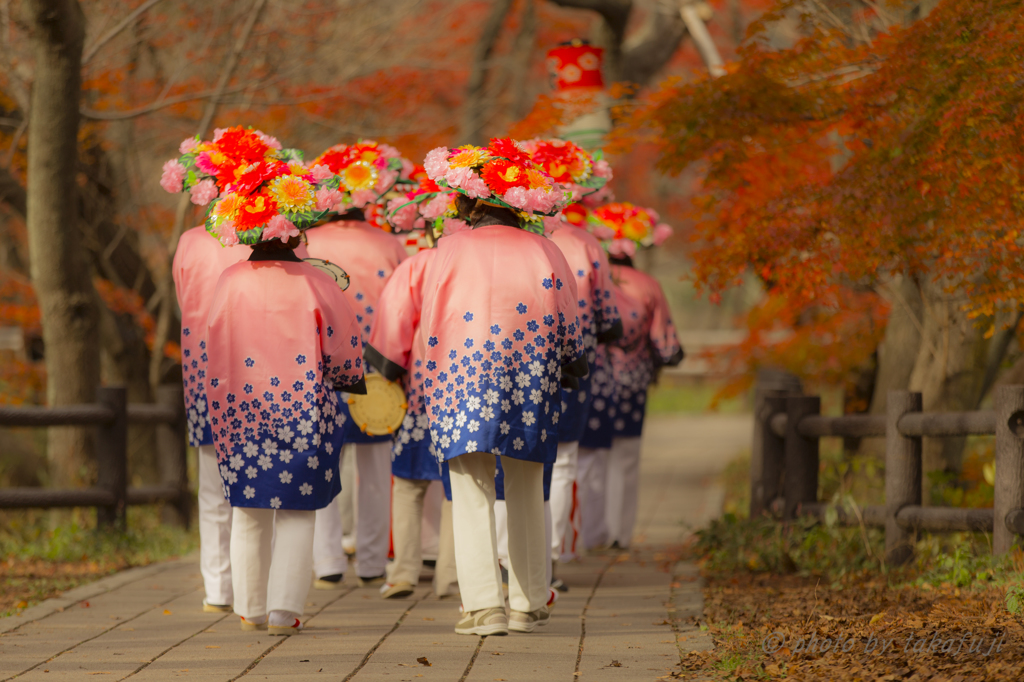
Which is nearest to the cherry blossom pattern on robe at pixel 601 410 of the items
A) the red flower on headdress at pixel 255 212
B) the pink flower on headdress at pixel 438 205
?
the pink flower on headdress at pixel 438 205

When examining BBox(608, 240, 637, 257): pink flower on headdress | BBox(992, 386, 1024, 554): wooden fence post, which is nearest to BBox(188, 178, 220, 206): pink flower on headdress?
BBox(608, 240, 637, 257): pink flower on headdress

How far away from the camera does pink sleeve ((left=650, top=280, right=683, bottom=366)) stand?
7.17 metres

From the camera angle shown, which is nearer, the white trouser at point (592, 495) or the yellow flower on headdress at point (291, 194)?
the yellow flower on headdress at point (291, 194)

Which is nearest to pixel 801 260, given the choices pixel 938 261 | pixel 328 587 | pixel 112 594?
pixel 938 261

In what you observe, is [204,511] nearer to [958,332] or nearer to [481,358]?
[481,358]

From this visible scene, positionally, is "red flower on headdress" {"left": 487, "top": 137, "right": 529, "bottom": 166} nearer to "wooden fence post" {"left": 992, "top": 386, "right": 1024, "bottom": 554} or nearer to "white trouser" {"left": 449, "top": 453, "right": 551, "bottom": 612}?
"white trouser" {"left": 449, "top": 453, "right": 551, "bottom": 612}

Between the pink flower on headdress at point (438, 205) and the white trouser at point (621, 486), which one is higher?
the pink flower on headdress at point (438, 205)

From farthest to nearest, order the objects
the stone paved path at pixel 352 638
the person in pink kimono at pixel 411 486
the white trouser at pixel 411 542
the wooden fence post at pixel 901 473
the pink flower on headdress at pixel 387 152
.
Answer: the pink flower on headdress at pixel 387 152 → the wooden fence post at pixel 901 473 → the white trouser at pixel 411 542 → the person in pink kimono at pixel 411 486 → the stone paved path at pixel 352 638

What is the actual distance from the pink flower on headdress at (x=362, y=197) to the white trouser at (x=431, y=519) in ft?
5.11

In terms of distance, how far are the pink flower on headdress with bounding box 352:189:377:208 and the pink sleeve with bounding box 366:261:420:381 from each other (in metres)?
1.14

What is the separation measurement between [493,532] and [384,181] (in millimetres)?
2250

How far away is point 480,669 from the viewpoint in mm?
3961

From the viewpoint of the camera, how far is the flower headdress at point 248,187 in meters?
4.48

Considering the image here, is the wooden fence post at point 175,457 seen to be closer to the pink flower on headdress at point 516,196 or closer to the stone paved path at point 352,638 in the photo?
the stone paved path at point 352,638
